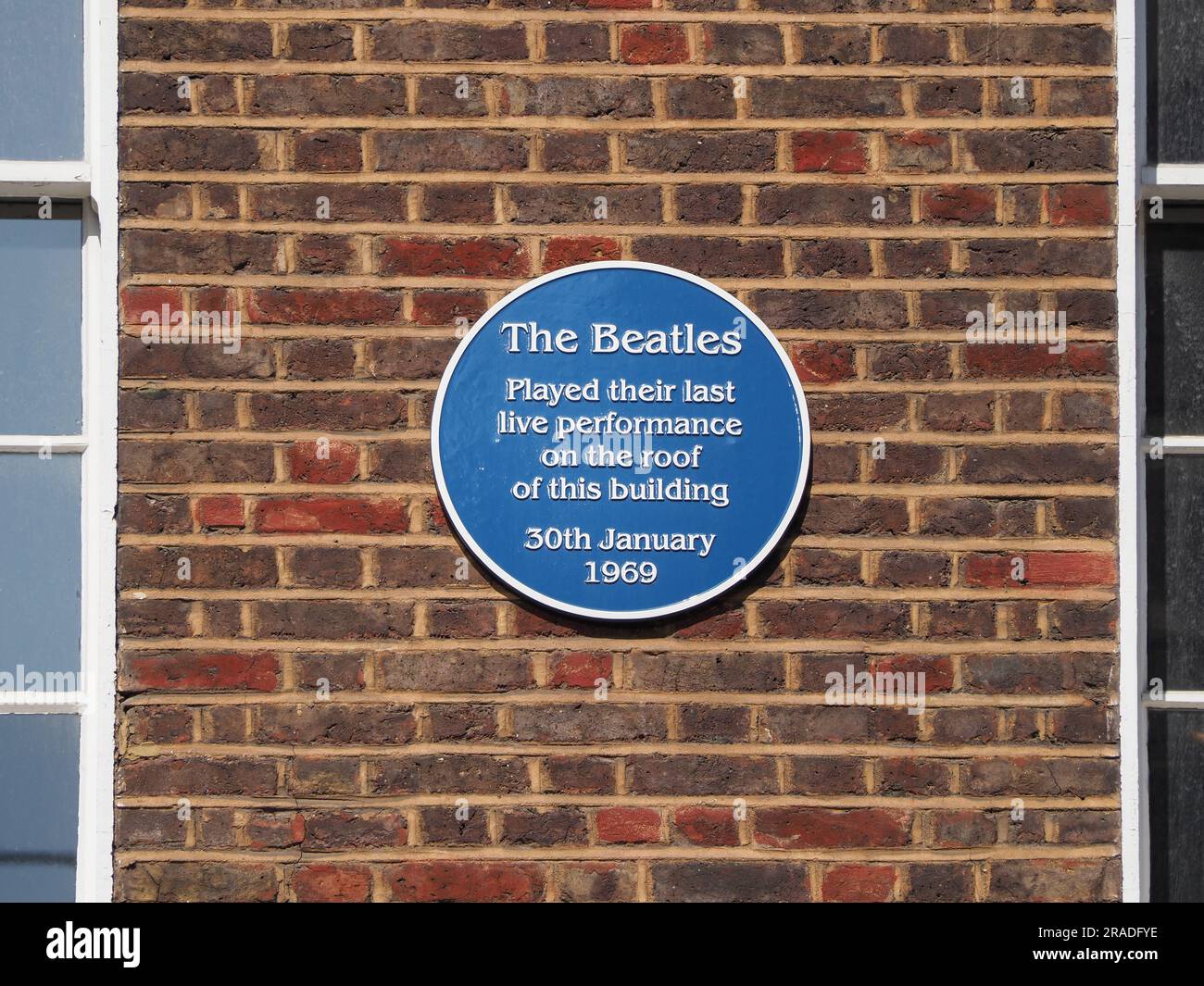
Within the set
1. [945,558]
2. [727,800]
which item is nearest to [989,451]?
[945,558]

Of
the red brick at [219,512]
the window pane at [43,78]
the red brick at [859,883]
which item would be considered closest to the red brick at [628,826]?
the red brick at [859,883]

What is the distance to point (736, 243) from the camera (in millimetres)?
2842

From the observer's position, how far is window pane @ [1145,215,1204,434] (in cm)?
300

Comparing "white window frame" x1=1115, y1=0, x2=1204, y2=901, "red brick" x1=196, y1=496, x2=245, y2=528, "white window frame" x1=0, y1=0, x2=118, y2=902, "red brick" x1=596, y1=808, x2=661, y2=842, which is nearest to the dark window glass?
"white window frame" x1=1115, y1=0, x2=1204, y2=901

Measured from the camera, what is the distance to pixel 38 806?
2.85 meters

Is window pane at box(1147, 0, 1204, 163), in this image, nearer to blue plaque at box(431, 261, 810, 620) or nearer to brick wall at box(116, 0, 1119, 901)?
brick wall at box(116, 0, 1119, 901)

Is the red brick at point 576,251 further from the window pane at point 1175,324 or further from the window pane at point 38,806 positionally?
the window pane at point 38,806

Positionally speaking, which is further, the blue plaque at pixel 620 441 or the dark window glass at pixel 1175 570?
the dark window glass at pixel 1175 570

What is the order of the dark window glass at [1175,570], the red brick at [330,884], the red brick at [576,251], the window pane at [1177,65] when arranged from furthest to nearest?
the window pane at [1177,65]
the dark window glass at [1175,570]
the red brick at [576,251]
the red brick at [330,884]

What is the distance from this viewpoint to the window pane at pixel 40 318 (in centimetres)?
290

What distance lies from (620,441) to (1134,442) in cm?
120

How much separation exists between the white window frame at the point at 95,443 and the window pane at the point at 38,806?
0.03m

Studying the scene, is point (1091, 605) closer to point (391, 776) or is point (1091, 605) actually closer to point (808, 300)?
point (808, 300)

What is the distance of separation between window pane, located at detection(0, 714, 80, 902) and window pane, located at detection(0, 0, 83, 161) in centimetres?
139
